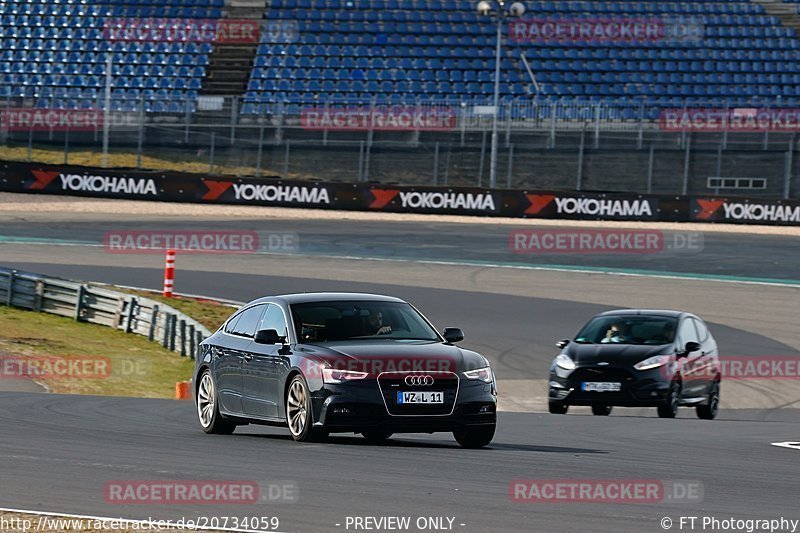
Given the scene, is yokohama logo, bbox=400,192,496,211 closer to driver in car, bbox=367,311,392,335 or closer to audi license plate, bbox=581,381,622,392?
audi license plate, bbox=581,381,622,392

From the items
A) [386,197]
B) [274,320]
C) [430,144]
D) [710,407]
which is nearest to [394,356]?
[274,320]

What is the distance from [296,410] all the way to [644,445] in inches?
124

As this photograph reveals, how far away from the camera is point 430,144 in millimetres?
50000

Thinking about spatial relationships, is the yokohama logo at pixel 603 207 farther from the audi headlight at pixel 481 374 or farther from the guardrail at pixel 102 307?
the audi headlight at pixel 481 374

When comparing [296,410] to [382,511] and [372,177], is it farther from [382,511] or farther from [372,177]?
[372,177]

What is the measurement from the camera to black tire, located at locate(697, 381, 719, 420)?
1877 centimetres

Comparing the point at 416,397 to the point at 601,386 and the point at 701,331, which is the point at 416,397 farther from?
the point at 701,331

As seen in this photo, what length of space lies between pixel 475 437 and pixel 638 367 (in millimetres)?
6361

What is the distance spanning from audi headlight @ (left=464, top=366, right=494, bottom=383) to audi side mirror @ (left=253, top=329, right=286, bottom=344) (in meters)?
1.72

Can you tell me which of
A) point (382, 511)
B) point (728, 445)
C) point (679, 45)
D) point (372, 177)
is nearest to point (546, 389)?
point (728, 445)

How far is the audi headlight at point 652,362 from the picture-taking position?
1800 centimetres

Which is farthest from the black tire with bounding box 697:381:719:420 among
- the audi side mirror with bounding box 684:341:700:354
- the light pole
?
the light pole

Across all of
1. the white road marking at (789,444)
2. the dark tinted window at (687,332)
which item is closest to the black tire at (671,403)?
the dark tinted window at (687,332)

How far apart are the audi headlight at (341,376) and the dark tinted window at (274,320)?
1041mm
